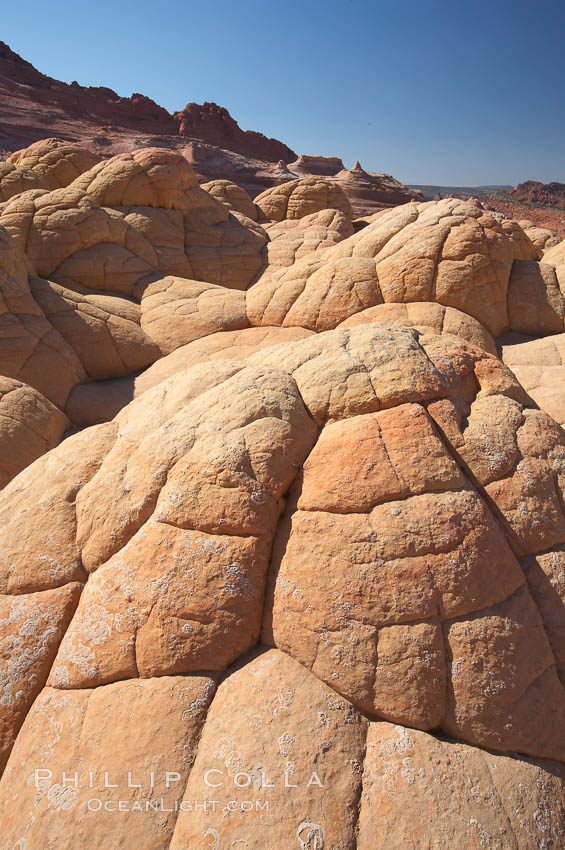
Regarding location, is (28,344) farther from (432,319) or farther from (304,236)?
(304,236)

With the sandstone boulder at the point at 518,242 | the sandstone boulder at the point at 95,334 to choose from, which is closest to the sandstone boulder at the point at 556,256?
the sandstone boulder at the point at 518,242

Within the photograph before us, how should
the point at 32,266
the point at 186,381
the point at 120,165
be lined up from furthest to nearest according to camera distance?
1. the point at 120,165
2. the point at 32,266
3. the point at 186,381

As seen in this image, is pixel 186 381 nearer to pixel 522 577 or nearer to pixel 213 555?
pixel 213 555

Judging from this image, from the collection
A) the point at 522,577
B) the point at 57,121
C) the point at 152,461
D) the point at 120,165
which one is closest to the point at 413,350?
the point at 522,577

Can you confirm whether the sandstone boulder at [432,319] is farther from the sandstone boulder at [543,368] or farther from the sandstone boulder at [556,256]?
the sandstone boulder at [556,256]

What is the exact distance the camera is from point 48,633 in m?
3.18

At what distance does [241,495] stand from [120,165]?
12.4m

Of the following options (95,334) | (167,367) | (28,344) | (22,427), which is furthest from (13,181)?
(22,427)

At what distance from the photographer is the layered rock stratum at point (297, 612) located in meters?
2.47

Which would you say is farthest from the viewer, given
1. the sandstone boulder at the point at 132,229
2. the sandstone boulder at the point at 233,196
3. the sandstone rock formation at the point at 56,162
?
the sandstone boulder at the point at 233,196

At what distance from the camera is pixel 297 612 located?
291cm

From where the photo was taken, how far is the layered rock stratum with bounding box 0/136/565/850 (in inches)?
97.4

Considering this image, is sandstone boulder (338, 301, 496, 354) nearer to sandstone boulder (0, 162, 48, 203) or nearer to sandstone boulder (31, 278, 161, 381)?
sandstone boulder (31, 278, 161, 381)

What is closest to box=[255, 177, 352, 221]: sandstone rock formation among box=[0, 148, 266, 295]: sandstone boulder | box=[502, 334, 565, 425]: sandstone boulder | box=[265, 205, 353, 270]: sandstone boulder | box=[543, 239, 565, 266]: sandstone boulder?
box=[265, 205, 353, 270]: sandstone boulder
